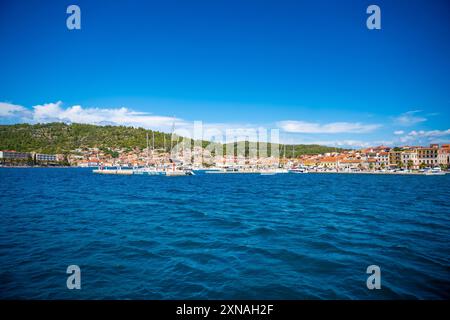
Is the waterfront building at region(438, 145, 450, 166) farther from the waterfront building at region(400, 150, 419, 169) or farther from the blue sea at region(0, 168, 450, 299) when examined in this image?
the blue sea at region(0, 168, 450, 299)

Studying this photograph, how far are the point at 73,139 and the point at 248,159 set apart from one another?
118 metres

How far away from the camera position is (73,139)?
590ft

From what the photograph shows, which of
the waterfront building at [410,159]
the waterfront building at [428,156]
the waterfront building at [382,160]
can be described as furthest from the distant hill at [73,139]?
the waterfront building at [428,156]

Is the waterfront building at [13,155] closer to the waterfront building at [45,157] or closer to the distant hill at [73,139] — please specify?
the waterfront building at [45,157]

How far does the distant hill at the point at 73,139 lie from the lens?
166125 mm

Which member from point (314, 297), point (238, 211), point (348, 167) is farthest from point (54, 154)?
point (314, 297)

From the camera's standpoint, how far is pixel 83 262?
28.5 feet

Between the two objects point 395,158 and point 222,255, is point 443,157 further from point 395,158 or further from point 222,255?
point 222,255

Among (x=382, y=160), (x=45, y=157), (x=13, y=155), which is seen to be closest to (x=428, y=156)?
(x=382, y=160)

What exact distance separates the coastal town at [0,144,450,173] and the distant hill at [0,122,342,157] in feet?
23.5

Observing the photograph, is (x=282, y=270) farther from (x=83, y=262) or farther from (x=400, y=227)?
(x=400, y=227)

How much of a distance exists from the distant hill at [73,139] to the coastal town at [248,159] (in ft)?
23.5

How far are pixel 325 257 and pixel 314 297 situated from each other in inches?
127

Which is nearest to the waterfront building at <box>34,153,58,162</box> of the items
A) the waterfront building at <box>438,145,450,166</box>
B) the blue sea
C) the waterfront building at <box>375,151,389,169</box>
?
the blue sea
